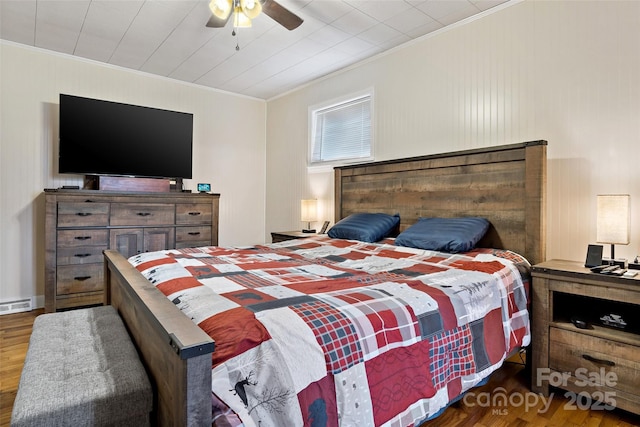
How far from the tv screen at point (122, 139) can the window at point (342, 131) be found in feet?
4.95

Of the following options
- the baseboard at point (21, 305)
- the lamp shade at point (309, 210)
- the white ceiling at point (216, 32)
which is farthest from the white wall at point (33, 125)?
the lamp shade at point (309, 210)

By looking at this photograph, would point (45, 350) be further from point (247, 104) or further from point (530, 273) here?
point (247, 104)

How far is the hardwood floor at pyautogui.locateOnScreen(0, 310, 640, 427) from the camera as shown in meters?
1.73

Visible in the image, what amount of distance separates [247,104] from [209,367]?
4679 mm

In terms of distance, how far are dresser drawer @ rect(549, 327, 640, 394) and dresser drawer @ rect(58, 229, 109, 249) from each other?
369 centimetres

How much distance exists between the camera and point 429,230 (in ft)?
8.52

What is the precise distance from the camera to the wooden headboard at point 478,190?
7.57ft

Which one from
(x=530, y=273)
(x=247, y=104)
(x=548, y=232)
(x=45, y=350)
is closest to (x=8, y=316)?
(x=45, y=350)

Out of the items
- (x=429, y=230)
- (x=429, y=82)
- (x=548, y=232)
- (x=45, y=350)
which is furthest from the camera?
(x=429, y=82)

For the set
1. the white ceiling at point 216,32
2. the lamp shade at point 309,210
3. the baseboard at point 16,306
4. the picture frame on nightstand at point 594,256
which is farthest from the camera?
the lamp shade at point 309,210

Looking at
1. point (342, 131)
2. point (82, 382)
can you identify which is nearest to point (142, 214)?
point (342, 131)

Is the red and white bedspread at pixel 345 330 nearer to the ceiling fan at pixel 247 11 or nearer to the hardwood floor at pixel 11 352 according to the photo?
the hardwood floor at pixel 11 352

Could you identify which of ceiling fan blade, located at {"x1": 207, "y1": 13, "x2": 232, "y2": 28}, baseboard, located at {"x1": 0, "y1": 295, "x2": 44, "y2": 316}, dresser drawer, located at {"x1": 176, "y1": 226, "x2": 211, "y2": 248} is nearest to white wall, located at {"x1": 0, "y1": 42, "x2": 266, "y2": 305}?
baseboard, located at {"x1": 0, "y1": 295, "x2": 44, "y2": 316}

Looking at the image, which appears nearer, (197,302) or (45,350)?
(197,302)
